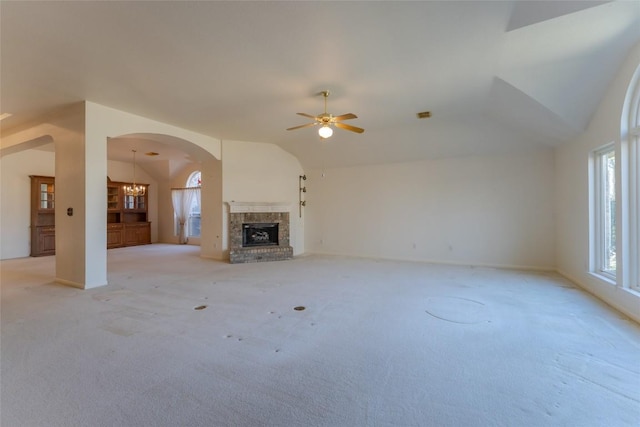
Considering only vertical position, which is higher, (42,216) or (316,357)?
(42,216)

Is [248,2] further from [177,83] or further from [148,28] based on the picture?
[177,83]

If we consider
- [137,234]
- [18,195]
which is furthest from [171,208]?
[18,195]

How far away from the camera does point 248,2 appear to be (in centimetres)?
226

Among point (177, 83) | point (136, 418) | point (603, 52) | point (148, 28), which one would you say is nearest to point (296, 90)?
point (177, 83)

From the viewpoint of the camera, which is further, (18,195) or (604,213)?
(18,195)

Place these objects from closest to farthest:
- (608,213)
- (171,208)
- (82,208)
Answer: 1. (608,213)
2. (82,208)
3. (171,208)

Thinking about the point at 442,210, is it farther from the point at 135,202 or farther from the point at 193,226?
the point at 135,202

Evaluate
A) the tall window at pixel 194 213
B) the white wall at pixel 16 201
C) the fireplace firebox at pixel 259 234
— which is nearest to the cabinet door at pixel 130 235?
the tall window at pixel 194 213

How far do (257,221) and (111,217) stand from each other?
20.8 feet

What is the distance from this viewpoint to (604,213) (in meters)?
4.07

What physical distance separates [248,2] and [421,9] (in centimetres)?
146

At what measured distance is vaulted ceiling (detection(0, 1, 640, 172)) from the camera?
2.40 m

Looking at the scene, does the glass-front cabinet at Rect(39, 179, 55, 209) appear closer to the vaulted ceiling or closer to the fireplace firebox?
the vaulted ceiling

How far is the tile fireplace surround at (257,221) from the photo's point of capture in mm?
6711
